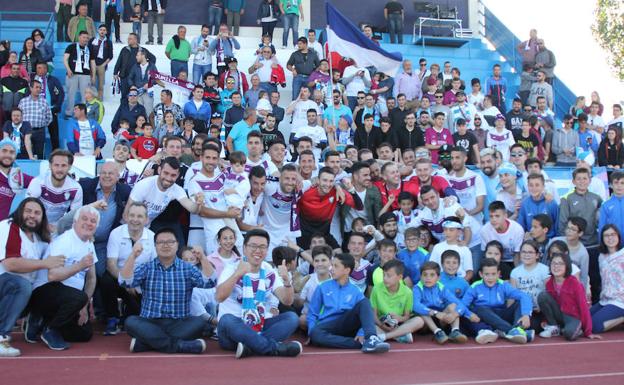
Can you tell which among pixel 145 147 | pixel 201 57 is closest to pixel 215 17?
pixel 201 57

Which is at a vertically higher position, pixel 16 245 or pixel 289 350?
pixel 16 245

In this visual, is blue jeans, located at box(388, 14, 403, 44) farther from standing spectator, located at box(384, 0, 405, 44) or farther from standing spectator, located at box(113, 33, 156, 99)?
standing spectator, located at box(113, 33, 156, 99)

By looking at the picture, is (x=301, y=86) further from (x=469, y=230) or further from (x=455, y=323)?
(x=455, y=323)

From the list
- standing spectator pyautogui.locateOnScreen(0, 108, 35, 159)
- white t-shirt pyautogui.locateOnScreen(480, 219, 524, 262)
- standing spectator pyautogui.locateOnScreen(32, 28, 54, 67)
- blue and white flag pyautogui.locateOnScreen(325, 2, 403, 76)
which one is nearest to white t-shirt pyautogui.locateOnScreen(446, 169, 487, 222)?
white t-shirt pyautogui.locateOnScreen(480, 219, 524, 262)

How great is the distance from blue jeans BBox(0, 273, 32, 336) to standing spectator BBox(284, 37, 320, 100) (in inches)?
407

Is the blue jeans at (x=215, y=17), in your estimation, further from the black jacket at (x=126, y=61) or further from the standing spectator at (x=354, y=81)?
the standing spectator at (x=354, y=81)

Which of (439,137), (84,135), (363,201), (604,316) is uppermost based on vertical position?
(84,135)

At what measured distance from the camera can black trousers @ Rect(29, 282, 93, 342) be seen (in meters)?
7.87

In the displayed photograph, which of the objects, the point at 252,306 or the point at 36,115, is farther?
the point at 36,115

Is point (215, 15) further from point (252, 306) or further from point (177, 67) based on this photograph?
point (252, 306)

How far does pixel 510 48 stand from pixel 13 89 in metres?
14.3

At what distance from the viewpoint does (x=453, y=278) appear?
934 centimetres

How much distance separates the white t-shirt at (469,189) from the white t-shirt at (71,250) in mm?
5162

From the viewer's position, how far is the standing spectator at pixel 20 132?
14.0m
